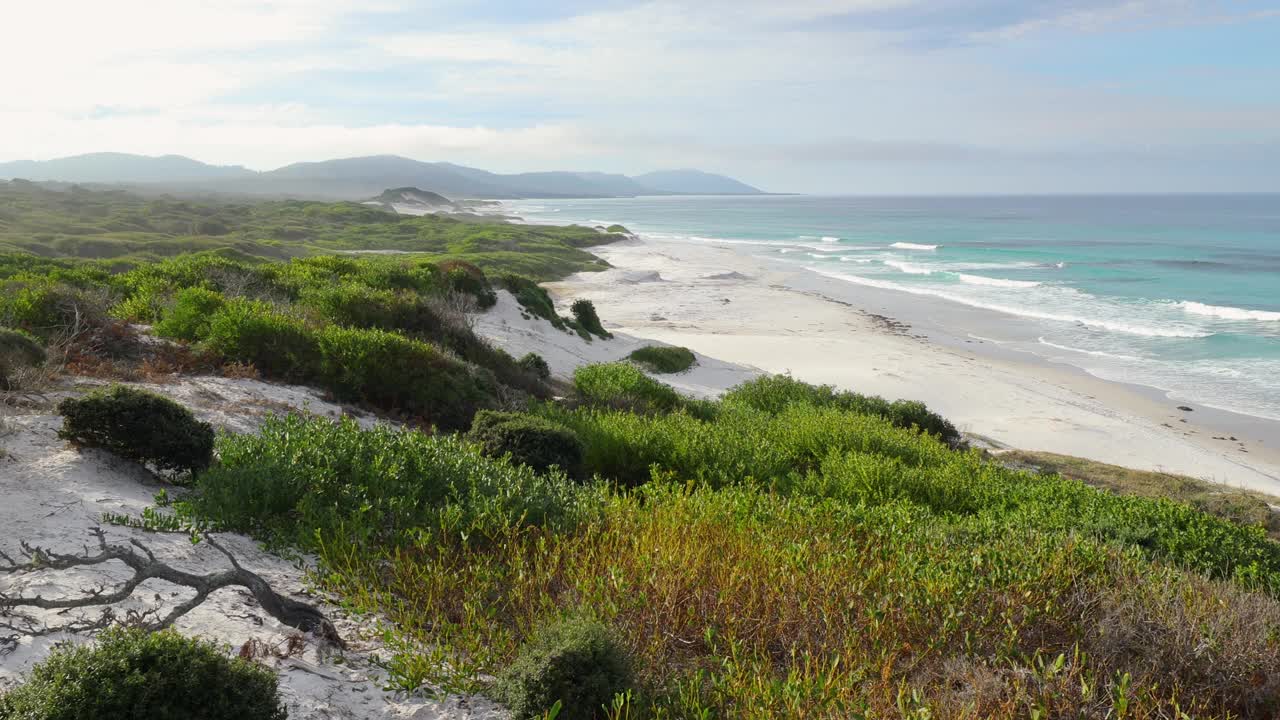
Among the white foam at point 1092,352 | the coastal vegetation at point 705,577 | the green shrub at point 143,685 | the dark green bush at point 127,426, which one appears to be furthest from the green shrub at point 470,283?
the white foam at point 1092,352

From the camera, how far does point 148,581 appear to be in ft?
15.3

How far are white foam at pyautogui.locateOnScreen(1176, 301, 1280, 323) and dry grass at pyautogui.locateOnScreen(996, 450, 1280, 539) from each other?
Result: 3036 centimetres

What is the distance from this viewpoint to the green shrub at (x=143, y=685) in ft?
10.3

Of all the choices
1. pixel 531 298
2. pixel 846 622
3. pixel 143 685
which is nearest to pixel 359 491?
pixel 143 685

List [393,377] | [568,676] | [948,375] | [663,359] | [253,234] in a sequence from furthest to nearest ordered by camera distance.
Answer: [253,234] → [948,375] → [663,359] → [393,377] → [568,676]

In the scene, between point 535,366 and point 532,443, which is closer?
point 532,443

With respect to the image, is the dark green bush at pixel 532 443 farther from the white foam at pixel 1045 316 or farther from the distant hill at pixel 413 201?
the distant hill at pixel 413 201

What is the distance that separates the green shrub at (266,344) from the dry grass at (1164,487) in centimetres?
1340

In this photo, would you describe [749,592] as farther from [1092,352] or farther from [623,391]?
[1092,352]

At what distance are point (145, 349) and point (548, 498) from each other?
7.64m

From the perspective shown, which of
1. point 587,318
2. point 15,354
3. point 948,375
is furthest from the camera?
point 587,318

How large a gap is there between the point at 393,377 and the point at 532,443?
3734 millimetres

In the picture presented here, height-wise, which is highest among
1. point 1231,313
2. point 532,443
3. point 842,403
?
point 532,443

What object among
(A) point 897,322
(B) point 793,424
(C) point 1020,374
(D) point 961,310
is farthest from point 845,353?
(B) point 793,424
